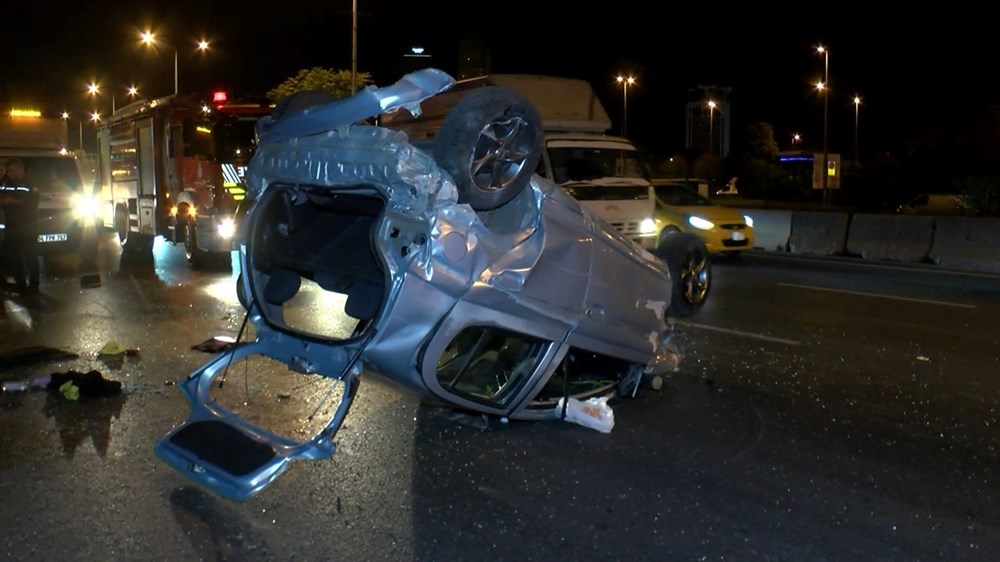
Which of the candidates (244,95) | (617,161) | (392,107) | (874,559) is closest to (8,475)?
(392,107)

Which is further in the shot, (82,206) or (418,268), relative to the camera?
(82,206)

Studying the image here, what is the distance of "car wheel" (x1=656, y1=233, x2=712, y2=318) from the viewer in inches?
297

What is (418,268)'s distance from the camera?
15.9 feet

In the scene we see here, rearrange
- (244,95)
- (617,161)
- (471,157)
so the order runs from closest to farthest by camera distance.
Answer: (471,157), (617,161), (244,95)

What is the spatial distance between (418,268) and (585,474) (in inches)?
63.1

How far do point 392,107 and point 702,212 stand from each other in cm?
1408

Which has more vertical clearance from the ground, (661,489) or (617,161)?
(617,161)

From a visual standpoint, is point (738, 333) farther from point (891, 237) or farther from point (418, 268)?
point (891, 237)

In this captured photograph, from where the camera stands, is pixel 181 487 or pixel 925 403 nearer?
pixel 181 487

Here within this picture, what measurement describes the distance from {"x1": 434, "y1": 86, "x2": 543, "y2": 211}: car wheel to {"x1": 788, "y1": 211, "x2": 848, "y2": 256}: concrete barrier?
15905 mm

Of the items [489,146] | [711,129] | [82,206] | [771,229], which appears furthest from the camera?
[711,129]

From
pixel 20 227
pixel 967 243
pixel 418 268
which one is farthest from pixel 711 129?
pixel 418 268

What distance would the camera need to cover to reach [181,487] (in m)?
5.32

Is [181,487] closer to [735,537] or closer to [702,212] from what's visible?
[735,537]
